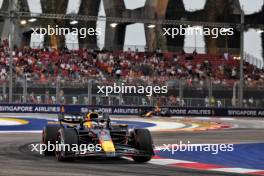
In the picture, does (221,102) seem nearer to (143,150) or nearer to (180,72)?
(180,72)

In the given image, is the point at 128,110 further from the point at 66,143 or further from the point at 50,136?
the point at 66,143

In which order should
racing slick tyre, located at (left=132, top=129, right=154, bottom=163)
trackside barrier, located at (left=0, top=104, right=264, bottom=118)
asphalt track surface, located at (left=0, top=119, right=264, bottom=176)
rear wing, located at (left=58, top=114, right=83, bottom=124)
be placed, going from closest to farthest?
asphalt track surface, located at (left=0, top=119, right=264, bottom=176) < racing slick tyre, located at (left=132, top=129, right=154, bottom=163) < rear wing, located at (left=58, top=114, right=83, bottom=124) < trackside barrier, located at (left=0, top=104, right=264, bottom=118)

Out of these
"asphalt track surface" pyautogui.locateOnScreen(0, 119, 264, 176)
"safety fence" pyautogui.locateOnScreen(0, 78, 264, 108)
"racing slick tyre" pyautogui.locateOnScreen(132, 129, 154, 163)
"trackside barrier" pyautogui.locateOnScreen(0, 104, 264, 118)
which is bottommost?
"asphalt track surface" pyautogui.locateOnScreen(0, 119, 264, 176)

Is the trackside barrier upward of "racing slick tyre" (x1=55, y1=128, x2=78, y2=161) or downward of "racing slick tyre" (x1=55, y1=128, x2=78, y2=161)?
upward

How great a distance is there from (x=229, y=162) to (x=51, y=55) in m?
31.5

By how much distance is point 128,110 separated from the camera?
36.5 metres

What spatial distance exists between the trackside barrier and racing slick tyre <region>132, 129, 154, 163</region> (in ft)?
70.2

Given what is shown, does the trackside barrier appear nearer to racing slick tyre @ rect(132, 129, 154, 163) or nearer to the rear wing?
the rear wing

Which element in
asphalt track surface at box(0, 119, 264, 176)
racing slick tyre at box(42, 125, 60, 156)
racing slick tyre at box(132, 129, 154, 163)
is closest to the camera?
asphalt track surface at box(0, 119, 264, 176)

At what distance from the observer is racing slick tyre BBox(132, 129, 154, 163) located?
12.5 meters

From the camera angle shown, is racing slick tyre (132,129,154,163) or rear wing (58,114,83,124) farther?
rear wing (58,114,83,124)

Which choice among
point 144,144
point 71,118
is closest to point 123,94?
point 71,118

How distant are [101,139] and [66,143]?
66 cm

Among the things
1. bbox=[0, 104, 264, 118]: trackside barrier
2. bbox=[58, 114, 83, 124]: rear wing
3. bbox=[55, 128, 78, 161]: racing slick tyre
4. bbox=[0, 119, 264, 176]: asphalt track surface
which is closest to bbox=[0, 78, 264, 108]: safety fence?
bbox=[0, 104, 264, 118]: trackside barrier
